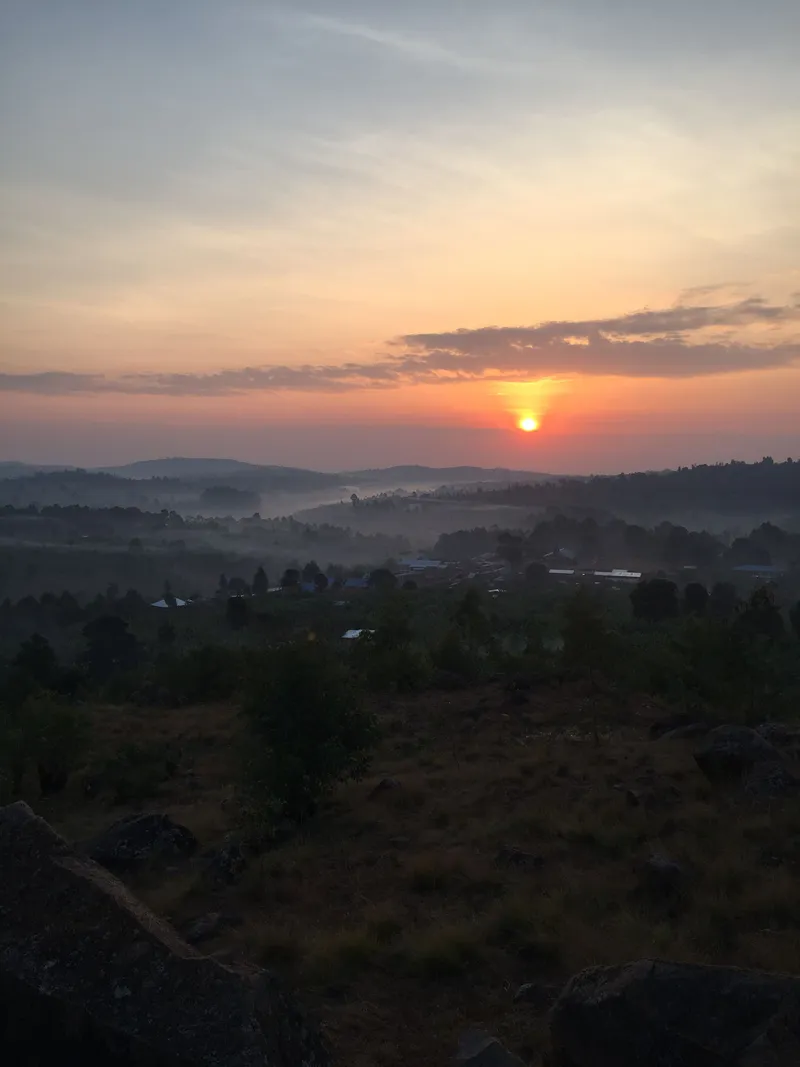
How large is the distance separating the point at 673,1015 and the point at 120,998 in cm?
388

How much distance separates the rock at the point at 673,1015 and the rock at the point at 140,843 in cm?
760

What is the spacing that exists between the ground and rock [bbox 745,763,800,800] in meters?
0.43

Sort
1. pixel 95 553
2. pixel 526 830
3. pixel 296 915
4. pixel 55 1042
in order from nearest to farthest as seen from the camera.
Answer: pixel 55 1042
pixel 296 915
pixel 526 830
pixel 95 553

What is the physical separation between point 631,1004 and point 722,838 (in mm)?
Answer: 6023

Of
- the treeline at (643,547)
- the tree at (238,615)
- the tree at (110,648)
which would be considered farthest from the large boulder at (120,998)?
the treeline at (643,547)

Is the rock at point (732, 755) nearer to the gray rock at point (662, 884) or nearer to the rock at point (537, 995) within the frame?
the gray rock at point (662, 884)

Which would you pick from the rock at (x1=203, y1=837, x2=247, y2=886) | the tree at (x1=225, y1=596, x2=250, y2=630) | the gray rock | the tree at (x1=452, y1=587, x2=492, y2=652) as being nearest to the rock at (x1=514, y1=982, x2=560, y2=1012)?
the gray rock

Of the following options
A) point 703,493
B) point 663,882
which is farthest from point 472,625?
point 703,493

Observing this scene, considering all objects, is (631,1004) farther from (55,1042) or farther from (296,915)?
(296,915)

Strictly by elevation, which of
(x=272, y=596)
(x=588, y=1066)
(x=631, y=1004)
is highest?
(x=631, y=1004)

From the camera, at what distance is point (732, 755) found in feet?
44.3

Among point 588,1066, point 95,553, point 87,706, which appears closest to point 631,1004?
point 588,1066

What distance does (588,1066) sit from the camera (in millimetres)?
5875

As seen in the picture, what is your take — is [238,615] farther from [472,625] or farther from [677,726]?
[677,726]
